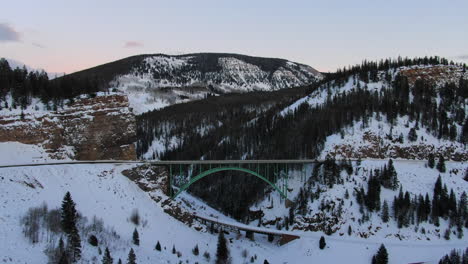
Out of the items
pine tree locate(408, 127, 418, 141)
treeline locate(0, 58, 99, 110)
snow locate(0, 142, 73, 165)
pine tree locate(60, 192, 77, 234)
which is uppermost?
treeline locate(0, 58, 99, 110)

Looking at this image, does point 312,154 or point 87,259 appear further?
point 312,154

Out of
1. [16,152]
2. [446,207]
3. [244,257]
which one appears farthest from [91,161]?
[446,207]

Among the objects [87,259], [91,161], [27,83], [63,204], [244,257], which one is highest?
[27,83]

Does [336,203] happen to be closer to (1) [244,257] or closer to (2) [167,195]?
(1) [244,257]

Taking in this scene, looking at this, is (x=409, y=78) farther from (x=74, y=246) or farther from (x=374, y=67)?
(x=74, y=246)

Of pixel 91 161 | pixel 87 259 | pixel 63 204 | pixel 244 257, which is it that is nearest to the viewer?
pixel 87 259

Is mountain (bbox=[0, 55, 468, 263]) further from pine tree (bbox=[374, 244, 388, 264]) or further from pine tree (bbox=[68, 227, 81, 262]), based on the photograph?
pine tree (bbox=[374, 244, 388, 264])

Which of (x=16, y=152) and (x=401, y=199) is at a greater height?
(x=16, y=152)

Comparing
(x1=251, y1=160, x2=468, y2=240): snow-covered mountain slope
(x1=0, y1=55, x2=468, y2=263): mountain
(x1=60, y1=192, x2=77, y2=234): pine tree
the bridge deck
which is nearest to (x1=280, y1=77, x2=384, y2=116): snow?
(x1=0, y1=55, x2=468, y2=263): mountain
